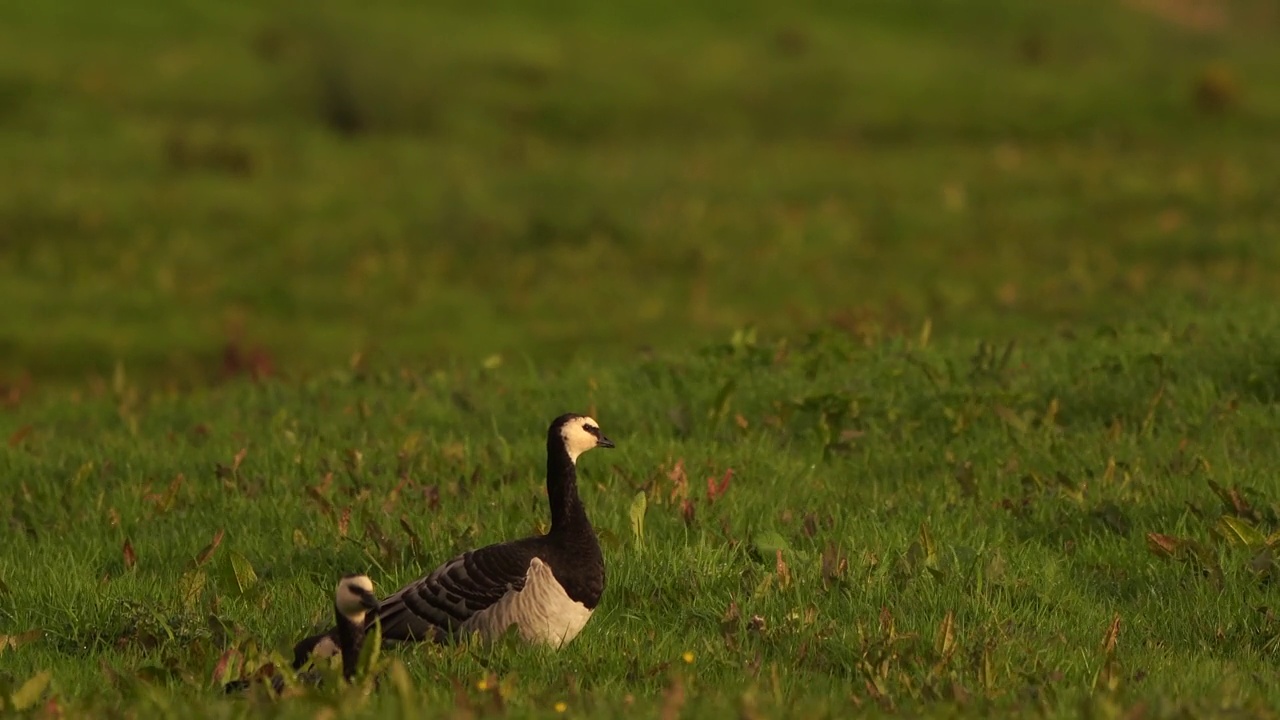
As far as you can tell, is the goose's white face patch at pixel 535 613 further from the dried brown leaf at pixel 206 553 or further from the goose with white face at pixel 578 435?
the dried brown leaf at pixel 206 553

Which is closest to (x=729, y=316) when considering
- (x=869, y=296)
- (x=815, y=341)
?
(x=869, y=296)

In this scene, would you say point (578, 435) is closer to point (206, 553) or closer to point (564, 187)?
point (206, 553)

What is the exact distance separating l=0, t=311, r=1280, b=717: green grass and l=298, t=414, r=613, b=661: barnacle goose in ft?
0.52

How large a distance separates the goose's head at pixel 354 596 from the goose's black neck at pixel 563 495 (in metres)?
1.28

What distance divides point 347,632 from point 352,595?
176 mm

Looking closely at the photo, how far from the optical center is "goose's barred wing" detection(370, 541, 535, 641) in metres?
6.64

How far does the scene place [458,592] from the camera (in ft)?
21.8

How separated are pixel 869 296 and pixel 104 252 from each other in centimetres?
1077

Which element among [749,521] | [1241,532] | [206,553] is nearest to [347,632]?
[206,553]

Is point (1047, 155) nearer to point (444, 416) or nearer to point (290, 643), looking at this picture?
point (444, 416)

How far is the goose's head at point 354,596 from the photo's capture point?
5.71 metres

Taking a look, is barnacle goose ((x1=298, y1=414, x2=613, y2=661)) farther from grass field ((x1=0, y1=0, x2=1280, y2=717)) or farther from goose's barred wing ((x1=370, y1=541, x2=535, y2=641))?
grass field ((x1=0, y1=0, x2=1280, y2=717))

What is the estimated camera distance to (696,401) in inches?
435


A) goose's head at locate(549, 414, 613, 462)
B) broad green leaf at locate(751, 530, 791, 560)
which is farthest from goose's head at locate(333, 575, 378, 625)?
broad green leaf at locate(751, 530, 791, 560)
